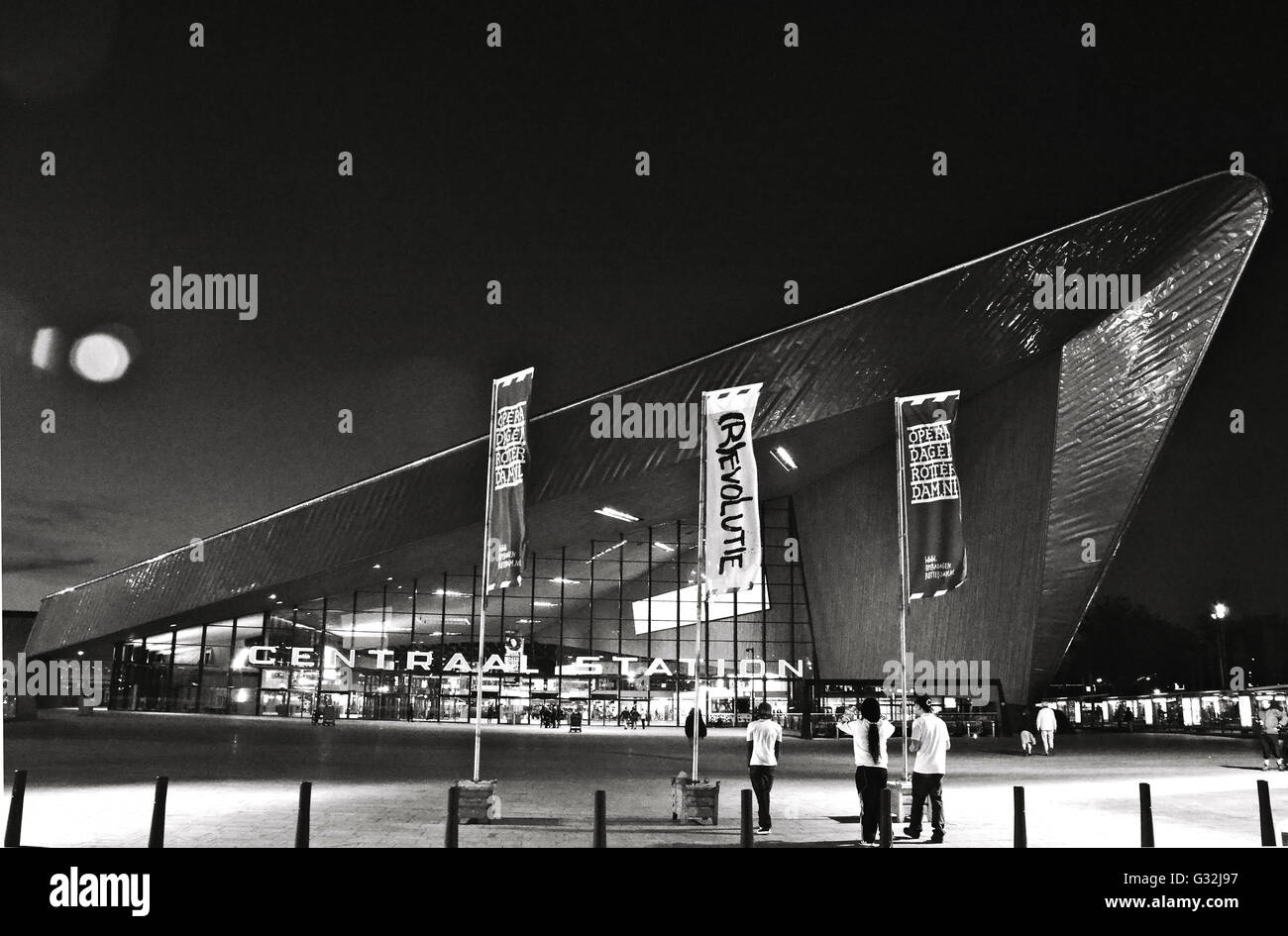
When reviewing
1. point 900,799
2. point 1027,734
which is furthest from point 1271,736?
point 900,799

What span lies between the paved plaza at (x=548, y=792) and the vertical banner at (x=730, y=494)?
3106 mm

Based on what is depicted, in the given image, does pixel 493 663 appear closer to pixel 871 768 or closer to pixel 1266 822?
pixel 871 768

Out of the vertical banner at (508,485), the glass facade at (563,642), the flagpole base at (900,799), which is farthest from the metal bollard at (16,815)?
the glass facade at (563,642)

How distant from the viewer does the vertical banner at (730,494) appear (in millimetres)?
13055

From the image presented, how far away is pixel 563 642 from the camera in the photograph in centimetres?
4875

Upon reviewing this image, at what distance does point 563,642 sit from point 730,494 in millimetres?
36644

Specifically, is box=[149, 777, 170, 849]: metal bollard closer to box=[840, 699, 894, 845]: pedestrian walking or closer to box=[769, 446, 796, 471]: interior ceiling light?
box=[840, 699, 894, 845]: pedestrian walking

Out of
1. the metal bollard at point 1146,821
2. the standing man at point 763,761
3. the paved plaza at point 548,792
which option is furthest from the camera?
the standing man at point 763,761

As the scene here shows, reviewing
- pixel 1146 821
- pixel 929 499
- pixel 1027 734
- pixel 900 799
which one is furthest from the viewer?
pixel 1027 734

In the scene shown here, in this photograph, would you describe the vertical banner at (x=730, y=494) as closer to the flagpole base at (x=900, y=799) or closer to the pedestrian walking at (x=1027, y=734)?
the flagpole base at (x=900, y=799)

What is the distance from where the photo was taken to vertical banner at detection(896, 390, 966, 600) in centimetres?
1584
